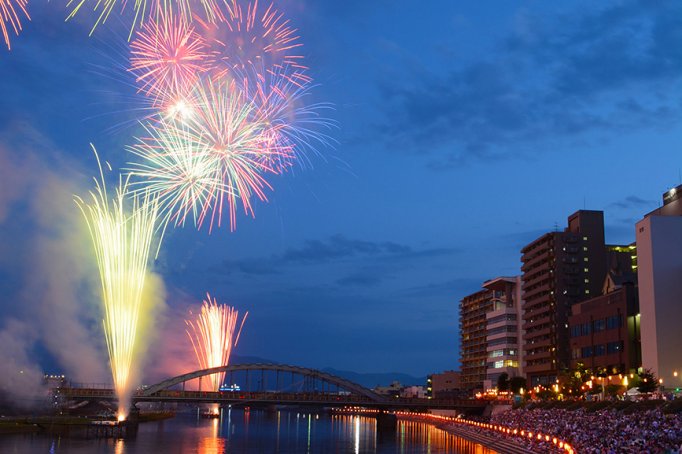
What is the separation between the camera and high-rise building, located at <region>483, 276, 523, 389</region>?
176m

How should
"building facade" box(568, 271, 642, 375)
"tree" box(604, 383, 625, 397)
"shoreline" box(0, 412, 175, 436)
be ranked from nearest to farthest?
"tree" box(604, 383, 625, 397), "shoreline" box(0, 412, 175, 436), "building facade" box(568, 271, 642, 375)

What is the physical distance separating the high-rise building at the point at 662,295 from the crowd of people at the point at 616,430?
16.6 meters

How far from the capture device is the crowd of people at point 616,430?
47.1 m

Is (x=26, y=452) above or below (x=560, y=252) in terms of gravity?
below

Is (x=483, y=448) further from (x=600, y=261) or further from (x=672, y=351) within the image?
(x=600, y=261)

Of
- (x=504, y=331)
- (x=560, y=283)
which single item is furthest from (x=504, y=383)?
(x=560, y=283)

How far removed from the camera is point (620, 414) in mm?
66000

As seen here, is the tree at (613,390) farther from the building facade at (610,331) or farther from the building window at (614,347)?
the building window at (614,347)

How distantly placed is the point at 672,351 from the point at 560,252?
6430 centimetres

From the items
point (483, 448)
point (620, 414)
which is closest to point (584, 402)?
point (483, 448)

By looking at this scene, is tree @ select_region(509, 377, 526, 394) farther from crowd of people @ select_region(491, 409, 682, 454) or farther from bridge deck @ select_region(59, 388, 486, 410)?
crowd of people @ select_region(491, 409, 682, 454)

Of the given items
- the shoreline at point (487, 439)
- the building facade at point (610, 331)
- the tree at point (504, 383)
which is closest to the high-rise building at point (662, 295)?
the building facade at point (610, 331)

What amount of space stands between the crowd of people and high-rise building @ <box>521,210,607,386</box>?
6844 cm

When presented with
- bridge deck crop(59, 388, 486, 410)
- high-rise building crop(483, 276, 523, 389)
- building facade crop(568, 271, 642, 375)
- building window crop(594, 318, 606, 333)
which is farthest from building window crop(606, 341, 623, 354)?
high-rise building crop(483, 276, 523, 389)
